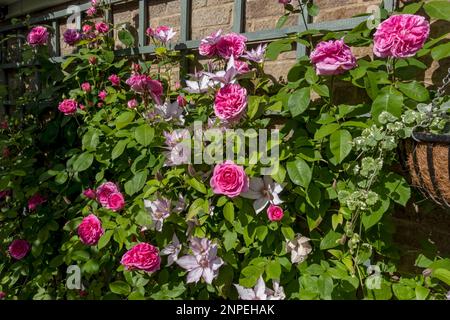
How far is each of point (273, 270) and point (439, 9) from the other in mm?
1003

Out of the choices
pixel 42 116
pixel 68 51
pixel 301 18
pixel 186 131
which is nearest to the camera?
pixel 186 131

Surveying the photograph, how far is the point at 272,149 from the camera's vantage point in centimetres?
140

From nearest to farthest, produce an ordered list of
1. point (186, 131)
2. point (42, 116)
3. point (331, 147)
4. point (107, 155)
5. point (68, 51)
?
point (331, 147)
point (186, 131)
point (107, 155)
point (42, 116)
point (68, 51)

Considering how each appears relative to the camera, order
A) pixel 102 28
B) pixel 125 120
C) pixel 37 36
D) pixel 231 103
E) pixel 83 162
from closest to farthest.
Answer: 1. pixel 231 103
2. pixel 125 120
3. pixel 83 162
4. pixel 102 28
5. pixel 37 36

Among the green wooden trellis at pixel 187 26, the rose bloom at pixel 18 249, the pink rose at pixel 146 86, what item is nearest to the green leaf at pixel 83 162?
the pink rose at pixel 146 86

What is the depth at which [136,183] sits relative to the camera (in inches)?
67.5

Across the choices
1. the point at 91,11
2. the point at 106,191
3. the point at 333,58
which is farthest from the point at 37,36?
the point at 333,58

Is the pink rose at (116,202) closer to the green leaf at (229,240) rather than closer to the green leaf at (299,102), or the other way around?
the green leaf at (229,240)

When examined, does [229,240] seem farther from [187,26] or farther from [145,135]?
[187,26]

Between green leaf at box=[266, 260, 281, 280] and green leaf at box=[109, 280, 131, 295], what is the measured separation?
1.99 feet

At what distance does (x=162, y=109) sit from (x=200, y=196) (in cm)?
41

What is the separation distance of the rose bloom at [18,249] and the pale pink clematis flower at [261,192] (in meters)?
1.40
